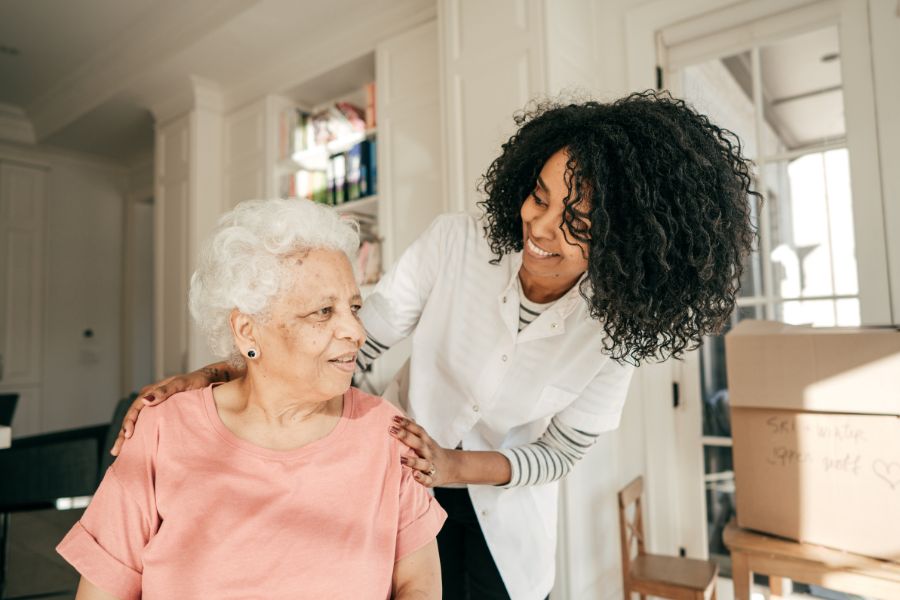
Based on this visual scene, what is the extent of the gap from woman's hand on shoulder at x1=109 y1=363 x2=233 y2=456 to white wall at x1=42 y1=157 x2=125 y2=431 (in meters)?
5.19

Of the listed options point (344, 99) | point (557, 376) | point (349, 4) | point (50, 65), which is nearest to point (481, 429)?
point (557, 376)

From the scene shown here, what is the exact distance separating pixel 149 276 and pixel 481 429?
541cm

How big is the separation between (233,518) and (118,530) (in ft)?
0.60

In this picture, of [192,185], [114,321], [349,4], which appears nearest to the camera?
[349,4]

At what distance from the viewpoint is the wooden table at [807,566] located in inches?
62.1

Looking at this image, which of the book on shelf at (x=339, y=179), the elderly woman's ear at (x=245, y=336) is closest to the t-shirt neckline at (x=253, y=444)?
the elderly woman's ear at (x=245, y=336)

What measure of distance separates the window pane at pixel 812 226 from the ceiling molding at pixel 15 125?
5877 mm

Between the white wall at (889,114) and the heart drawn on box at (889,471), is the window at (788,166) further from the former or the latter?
the heart drawn on box at (889,471)

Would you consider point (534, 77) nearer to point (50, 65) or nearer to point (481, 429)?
point (481, 429)

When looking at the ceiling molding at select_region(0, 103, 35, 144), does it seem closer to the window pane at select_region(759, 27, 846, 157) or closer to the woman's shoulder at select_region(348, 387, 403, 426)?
the woman's shoulder at select_region(348, 387, 403, 426)

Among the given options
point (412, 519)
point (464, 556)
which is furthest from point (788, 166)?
point (412, 519)

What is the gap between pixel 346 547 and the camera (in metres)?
1.05

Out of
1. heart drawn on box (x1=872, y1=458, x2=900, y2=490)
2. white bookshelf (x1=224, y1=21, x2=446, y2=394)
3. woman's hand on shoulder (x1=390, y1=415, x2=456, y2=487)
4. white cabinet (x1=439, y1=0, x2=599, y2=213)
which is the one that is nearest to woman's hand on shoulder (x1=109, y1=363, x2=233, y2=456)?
woman's hand on shoulder (x1=390, y1=415, x2=456, y2=487)

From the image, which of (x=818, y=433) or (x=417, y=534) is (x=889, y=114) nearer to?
(x=818, y=433)
